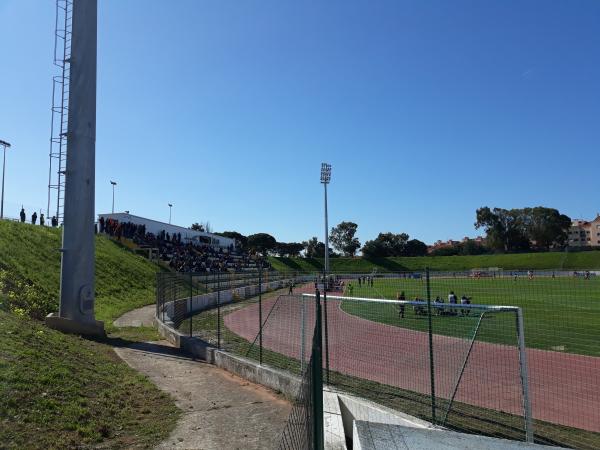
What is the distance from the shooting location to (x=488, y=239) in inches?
5472

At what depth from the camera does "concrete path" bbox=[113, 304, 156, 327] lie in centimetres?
2033

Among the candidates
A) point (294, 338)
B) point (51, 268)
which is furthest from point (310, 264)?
point (294, 338)

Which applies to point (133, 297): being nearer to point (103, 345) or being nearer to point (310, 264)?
point (103, 345)

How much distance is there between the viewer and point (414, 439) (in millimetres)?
3621

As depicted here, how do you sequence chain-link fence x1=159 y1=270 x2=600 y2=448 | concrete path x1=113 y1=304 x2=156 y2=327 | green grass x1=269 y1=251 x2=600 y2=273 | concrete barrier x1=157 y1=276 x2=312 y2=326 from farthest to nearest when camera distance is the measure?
green grass x1=269 y1=251 x2=600 y2=273
concrete path x1=113 y1=304 x2=156 y2=327
concrete barrier x1=157 y1=276 x2=312 y2=326
chain-link fence x1=159 y1=270 x2=600 y2=448

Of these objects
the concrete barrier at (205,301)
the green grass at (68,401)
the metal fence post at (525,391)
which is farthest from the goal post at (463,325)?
the concrete barrier at (205,301)

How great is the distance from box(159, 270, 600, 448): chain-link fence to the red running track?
25mm

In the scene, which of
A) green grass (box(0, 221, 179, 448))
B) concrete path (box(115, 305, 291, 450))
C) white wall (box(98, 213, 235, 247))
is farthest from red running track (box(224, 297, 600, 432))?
white wall (box(98, 213, 235, 247))

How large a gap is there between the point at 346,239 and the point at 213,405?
14552 centimetres

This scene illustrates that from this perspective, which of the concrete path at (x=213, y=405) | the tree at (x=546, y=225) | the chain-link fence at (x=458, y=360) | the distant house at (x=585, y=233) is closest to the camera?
the concrete path at (x=213, y=405)

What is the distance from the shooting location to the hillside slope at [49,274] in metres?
17.3

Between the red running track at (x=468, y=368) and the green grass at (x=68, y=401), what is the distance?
14.6 ft

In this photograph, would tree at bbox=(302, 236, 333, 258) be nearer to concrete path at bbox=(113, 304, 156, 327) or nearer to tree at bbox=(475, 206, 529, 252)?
tree at bbox=(475, 206, 529, 252)

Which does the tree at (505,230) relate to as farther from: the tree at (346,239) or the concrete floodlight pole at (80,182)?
the concrete floodlight pole at (80,182)
